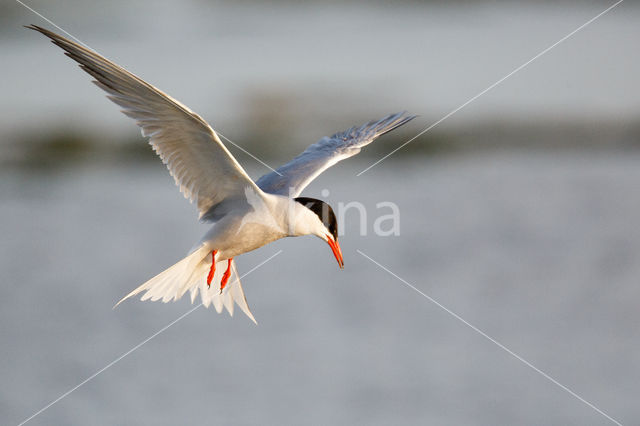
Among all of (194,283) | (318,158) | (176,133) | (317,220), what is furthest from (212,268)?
(318,158)

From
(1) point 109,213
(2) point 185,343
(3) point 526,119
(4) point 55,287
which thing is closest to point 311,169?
(2) point 185,343

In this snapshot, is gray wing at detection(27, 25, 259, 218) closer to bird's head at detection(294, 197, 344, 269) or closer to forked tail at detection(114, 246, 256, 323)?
forked tail at detection(114, 246, 256, 323)

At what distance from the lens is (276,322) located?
840 cm

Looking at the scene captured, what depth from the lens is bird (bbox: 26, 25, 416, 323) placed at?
5.11 meters

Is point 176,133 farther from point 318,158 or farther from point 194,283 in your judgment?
point 318,158

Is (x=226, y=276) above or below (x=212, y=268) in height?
below

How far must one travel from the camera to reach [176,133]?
212 inches

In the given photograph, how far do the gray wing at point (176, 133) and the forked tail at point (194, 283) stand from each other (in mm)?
312

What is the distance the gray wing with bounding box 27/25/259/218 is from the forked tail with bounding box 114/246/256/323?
312mm

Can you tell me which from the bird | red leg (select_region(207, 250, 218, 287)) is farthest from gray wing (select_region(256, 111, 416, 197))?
red leg (select_region(207, 250, 218, 287))

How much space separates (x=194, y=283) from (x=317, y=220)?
86 centimetres

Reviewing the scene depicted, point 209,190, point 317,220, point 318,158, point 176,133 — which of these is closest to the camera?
point 176,133

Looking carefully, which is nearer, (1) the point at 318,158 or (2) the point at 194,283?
(2) the point at 194,283

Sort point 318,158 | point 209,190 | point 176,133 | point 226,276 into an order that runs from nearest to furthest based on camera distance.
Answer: point 176,133, point 209,190, point 226,276, point 318,158
